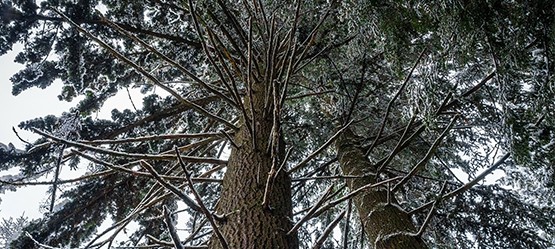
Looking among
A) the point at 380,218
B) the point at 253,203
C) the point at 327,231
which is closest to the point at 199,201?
the point at 327,231

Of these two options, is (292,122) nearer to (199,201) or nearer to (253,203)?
(253,203)

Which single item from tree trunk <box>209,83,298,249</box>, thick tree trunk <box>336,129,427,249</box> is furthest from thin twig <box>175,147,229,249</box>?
thick tree trunk <box>336,129,427,249</box>

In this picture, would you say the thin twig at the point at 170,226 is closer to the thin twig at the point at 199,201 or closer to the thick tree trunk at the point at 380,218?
the thin twig at the point at 199,201

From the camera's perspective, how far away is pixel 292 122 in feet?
14.0

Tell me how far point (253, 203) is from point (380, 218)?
4.09 feet

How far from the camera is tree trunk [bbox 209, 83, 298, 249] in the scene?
5.02 feet

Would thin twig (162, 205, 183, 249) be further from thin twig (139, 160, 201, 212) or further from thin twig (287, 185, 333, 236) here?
thin twig (287, 185, 333, 236)

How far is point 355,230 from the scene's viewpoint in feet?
13.6

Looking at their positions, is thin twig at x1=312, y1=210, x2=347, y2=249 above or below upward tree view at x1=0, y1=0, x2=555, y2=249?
below

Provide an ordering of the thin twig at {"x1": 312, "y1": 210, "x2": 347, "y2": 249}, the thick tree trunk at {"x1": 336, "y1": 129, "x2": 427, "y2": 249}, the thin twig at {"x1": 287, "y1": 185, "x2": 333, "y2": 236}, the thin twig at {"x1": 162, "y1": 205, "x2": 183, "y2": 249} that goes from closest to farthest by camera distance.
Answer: the thin twig at {"x1": 162, "y1": 205, "x2": 183, "y2": 249}, the thin twig at {"x1": 312, "y1": 210, "x2": 347, "y2": 249}, the thin twig at {"x1": 287, "y1": 185, "x2": 333, "y2": 236}, the thick tree trunk at {"x1": 336, "y1": 129, "x2": 427, "y2": 249}

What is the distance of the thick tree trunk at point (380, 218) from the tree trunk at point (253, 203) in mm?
833

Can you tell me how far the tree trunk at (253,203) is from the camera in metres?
1.53

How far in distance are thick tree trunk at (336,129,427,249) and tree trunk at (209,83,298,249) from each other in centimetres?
83

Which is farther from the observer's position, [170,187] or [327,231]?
[327,231]
